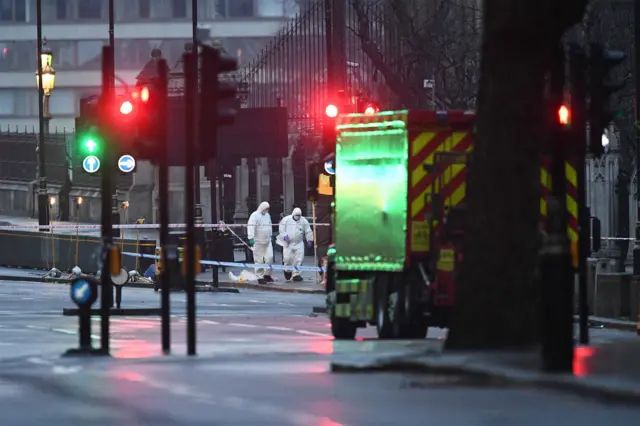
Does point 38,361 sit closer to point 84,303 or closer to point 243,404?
point 84,303

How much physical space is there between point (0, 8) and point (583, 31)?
233 feet

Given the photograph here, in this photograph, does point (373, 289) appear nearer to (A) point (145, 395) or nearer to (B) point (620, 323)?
(B) point (620, 323)

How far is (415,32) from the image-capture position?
41.6 m

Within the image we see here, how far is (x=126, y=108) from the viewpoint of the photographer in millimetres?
30703

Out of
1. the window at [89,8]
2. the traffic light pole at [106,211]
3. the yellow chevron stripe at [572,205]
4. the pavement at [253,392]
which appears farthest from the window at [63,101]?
the traffic light pole at [106,211]

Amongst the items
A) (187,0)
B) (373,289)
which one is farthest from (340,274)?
(187,0)

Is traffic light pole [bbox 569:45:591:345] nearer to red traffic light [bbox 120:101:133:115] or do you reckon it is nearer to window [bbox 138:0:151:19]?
red traffic light [bbox 120:101:133:115]

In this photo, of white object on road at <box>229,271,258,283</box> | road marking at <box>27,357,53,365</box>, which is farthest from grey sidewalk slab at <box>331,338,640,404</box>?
white object on road at <box>229,271,258,283</box>

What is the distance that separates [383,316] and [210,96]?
19.5 feet

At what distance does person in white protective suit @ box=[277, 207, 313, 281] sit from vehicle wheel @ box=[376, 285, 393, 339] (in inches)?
725

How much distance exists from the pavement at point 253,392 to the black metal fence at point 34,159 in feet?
139

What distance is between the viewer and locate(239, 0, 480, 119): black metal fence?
4150cm

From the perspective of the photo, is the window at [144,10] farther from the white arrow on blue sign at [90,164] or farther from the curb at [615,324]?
the curb at [615,324]

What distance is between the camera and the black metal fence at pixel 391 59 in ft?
136
